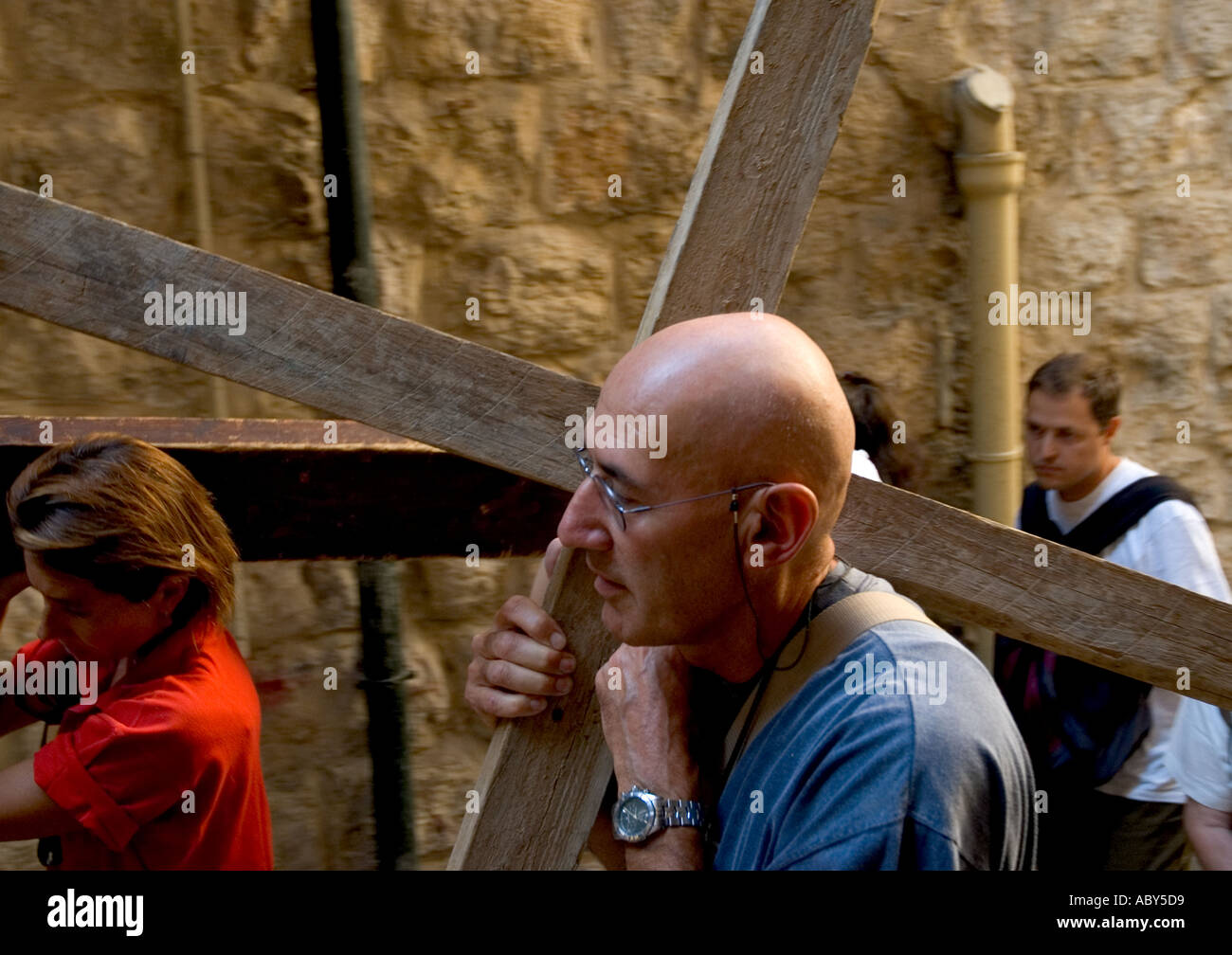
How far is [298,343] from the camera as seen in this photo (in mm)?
1288

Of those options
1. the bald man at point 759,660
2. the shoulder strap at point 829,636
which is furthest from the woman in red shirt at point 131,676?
the shoulder strap at point 829,636

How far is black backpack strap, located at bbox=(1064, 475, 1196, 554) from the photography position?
2.61 meters

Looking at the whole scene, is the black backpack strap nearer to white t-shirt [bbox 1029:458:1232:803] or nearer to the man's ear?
white t-shirt [bbox 1029:458:1232:803]

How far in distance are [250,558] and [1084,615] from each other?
1.04m

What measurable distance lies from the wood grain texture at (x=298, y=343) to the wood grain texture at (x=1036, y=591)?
370mm

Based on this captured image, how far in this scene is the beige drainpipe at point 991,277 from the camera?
3.23 metres

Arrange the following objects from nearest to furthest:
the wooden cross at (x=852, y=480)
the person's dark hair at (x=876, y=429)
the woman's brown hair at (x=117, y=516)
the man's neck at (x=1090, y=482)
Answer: the wooden cross at (x=852, y=480)
the woman's brown hair at (x=117, y=516)
the man's neck at (x=1090, y=482)
the person's dark hair at (x=876, y=429)

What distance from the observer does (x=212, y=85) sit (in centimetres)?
268

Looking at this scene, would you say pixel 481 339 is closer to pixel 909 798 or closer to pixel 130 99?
pixel 130 99

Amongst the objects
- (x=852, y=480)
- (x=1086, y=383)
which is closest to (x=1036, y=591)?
(x=852, y=480)

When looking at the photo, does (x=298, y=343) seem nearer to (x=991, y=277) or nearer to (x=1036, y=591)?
(x=1036, y=591)

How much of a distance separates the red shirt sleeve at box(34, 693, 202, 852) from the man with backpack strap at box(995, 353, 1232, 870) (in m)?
1.79

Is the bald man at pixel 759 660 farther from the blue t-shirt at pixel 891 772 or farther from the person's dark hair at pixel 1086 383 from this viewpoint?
the person's dark hair at pixel 1086 383
